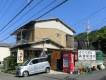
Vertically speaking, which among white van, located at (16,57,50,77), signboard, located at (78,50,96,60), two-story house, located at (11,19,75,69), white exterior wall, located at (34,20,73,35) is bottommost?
white van, located at (16,57,50,77)

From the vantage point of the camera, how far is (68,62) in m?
36.4

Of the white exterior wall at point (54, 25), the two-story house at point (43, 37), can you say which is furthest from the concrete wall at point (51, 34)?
the white exterior wall at point (54, 25)

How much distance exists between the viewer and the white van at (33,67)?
36844 mm

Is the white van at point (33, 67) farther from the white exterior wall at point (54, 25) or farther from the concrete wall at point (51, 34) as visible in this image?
the white exterior wall at point (54, 25)

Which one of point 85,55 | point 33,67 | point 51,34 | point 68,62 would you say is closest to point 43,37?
point 51,34

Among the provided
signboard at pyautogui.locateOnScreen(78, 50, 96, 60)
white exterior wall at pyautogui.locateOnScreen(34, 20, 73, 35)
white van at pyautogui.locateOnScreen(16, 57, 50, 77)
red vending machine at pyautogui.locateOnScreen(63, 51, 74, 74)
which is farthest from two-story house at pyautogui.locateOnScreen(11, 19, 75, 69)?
signboard at pyautogui.locateOnScreen(78, 50, 96, 60)

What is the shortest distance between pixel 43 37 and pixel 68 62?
1976cm

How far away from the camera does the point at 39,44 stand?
49.5 meters

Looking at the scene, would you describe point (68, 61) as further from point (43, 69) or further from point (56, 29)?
point (56, 29)

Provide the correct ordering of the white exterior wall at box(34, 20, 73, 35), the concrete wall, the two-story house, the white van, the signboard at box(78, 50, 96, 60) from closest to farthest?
1. the white van
2. the signboard at box(78, 50, 96, 60)
3. the two-story house
4. the concrete wall
5. the white exterior wall at box(34, 20, 73, 35)

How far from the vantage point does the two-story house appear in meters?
49.5

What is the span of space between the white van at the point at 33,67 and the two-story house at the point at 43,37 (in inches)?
422

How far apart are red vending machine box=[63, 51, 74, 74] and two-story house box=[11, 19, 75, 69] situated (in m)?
12.0

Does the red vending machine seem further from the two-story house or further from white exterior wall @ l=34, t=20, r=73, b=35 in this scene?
white exterior wall @ l=34, t=20, r=73, b=35
